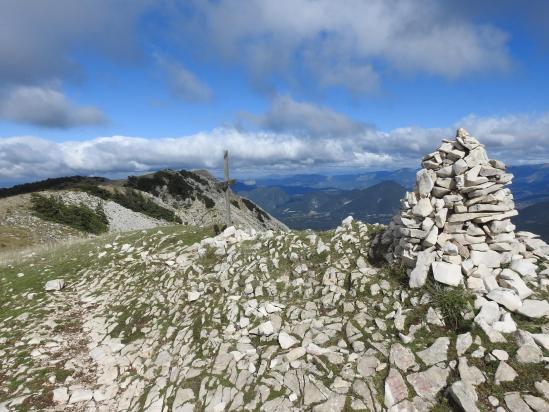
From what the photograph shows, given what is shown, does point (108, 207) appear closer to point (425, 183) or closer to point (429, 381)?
point (425, 183)

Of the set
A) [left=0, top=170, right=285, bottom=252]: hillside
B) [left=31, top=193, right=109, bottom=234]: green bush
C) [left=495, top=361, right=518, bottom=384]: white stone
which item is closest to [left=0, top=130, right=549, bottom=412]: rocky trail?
[left=495, top=361, right=518, bottom=384]: white stone

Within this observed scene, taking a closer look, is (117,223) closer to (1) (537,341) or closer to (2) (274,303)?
(2) (274,303)

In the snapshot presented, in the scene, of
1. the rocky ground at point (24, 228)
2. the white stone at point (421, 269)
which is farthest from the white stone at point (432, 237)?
the rocky ground at point (24, 228)

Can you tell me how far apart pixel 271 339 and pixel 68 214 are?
187 ft

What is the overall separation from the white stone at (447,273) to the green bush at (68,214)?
5487 cm

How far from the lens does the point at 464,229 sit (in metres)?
11.8

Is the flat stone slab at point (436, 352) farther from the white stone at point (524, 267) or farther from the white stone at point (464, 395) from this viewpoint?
the white stone at point (524, 267)

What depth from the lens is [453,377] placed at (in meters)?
8.08


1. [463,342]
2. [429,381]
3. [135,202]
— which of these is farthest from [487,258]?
[135,202]

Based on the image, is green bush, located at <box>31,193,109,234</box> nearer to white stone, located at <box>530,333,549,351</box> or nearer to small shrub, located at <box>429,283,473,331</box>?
small shrub, located at <box>429,283,473,331</box>

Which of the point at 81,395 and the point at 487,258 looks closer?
the point at 81,395

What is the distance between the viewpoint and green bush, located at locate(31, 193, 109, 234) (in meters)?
54.7

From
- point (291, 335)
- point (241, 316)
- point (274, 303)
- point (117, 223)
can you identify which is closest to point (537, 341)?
point (291, 335)

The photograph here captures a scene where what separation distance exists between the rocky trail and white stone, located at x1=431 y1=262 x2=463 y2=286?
0.14 ft
